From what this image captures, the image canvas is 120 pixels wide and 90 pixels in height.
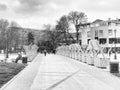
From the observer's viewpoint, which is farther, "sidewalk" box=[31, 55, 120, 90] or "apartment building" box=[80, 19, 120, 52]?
"apartment building" box=[80, 19, 120, 52]

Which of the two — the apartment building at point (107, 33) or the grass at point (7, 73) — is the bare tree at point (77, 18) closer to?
the apartment building at point (107, 33)

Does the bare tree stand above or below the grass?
above

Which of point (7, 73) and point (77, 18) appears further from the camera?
point (77, 18)

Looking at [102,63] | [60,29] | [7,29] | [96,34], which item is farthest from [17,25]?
[102,63]

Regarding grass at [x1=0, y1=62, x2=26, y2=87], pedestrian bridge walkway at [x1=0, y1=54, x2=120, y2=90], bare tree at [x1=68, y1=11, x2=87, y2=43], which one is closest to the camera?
pedestrian bridge walkway at [x1=0, y1=54, x2=120, y2=90]

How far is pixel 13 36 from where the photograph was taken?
98.7 m

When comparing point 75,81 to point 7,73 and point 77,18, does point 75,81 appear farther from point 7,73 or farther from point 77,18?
point 77,18

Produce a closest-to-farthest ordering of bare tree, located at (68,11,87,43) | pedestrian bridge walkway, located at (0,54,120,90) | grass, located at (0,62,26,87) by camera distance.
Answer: pedestrian bridge walkway, located at (0,54,120,90), grass, located at (0,62,26,87), bare tree, located at (68,11,87,43)

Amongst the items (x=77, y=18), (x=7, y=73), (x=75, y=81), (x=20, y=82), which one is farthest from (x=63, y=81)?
(x=77, y=18)

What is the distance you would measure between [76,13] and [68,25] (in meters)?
4.88

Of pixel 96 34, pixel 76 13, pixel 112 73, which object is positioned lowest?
pixel 112 73

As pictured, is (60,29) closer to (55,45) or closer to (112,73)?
(55,45)

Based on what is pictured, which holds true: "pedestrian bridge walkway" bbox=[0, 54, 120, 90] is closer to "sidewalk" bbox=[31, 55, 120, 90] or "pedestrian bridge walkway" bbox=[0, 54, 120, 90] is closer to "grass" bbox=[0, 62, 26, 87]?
"sidewalk" bbox=[31, 55, 120, 90]

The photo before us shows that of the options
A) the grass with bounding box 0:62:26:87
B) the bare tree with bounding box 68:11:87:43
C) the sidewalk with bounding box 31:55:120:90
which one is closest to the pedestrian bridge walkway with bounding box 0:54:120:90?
the sidewalk with bounding box 31:55:120:90
